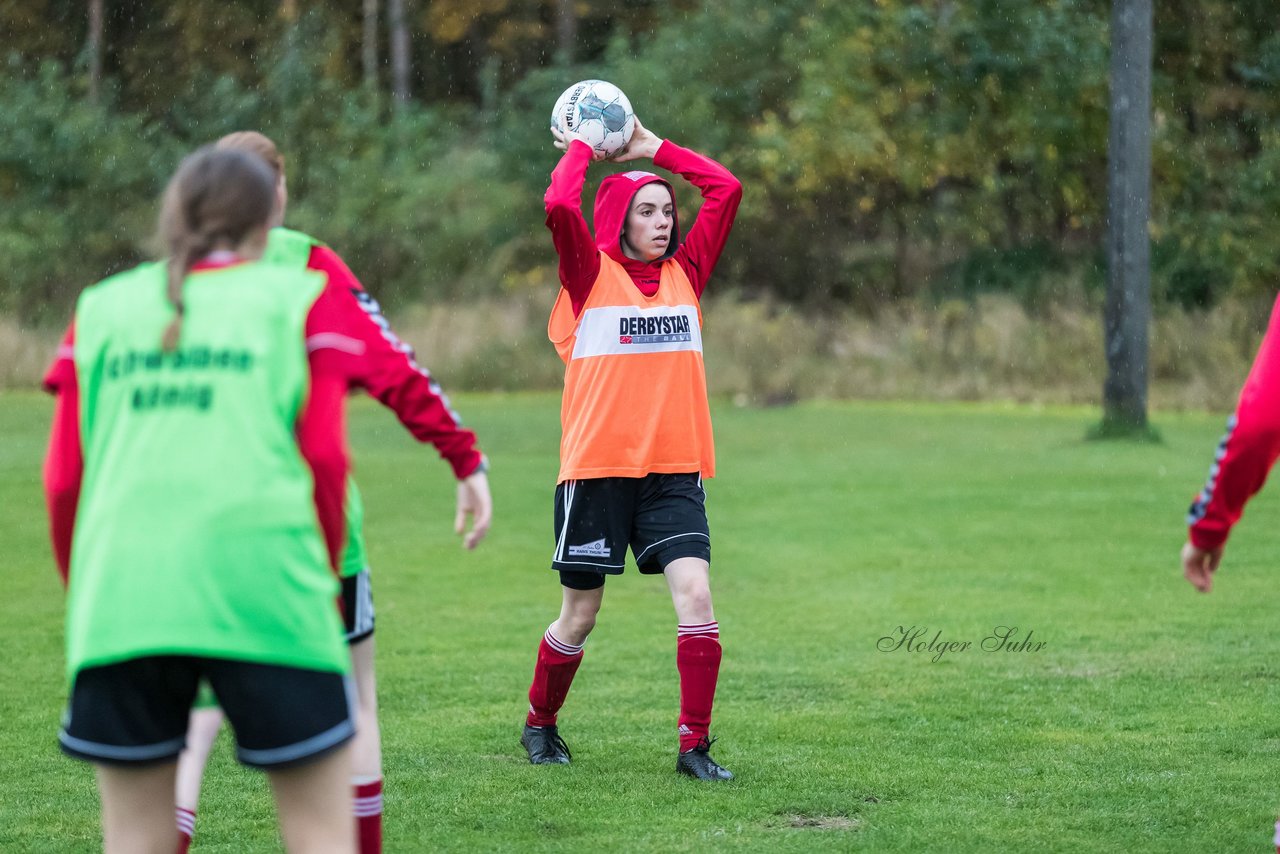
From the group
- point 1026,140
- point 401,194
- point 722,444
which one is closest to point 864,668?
point 722,444

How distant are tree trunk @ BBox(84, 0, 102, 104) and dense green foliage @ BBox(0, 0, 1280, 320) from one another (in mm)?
481

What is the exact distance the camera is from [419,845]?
4.67 m

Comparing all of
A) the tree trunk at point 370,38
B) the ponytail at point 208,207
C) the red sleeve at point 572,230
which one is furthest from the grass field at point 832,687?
the tree trunk at point 370,38

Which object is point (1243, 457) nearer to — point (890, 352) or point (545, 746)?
point (545, 746)

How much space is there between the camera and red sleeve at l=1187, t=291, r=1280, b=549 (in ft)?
11.3

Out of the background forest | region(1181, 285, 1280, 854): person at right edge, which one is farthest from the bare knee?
the background forest

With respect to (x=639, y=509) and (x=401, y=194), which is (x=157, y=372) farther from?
(x=401, y=194)

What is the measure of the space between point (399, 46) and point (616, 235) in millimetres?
36118

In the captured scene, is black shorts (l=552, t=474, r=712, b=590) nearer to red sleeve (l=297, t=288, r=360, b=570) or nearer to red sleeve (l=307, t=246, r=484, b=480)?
red sleeve (l=307, t=246, r=484, b=480)

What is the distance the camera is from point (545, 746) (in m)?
5.66

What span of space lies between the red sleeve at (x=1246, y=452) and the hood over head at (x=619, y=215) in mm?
2439

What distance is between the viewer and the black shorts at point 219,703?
9.18ft

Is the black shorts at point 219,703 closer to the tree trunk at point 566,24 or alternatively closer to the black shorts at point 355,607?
the black shorts at point 355,607

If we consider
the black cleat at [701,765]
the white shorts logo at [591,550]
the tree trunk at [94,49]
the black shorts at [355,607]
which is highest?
A: the tree trunk at [94,49]
